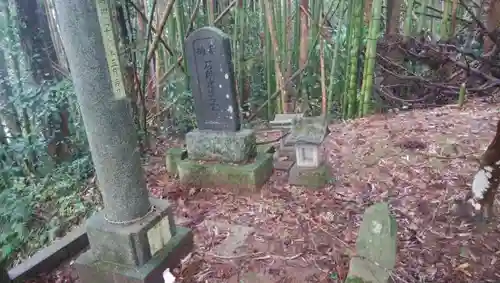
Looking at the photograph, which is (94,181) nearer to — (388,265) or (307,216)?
(307,216)

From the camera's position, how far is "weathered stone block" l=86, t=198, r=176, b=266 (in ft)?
6.49

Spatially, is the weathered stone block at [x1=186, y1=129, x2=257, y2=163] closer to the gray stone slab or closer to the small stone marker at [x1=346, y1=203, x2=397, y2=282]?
the gray stone slab

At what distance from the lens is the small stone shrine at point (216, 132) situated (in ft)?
10.5

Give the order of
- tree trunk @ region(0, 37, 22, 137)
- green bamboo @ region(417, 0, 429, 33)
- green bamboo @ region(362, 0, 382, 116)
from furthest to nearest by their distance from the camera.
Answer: green bamboo @ region(417, 0, 429, 33)
green bamboo @ region(362, 0, 382, 116)
tree trunk @ region(0, 37, 22, 137)

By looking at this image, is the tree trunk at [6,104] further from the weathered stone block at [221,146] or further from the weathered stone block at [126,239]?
the weathered stone block at [126,239]

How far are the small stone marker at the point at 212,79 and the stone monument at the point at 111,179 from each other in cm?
129

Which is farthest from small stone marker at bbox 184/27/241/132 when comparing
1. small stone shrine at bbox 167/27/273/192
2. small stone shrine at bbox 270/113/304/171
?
small stone shrine at bbox 270/113/304/171

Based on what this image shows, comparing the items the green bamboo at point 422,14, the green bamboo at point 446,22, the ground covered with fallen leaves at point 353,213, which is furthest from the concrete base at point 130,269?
the green bamboo at point 422,14

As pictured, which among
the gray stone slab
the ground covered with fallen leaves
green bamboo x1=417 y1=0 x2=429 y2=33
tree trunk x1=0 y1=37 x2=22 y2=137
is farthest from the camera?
green bamboo x1=417 y1=0 x2=429 y2=33

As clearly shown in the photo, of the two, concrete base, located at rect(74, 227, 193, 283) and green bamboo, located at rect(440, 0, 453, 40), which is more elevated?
green bamboo, located at rect(440, 0, 453, 40)

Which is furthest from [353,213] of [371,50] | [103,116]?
[371,50]

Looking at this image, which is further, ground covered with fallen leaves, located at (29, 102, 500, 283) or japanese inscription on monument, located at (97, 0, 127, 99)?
ground covered with fallen leaves, located at (29, 102, 500, 283)

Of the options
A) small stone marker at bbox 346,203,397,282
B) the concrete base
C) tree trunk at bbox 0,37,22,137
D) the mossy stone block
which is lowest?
the mossy stone block

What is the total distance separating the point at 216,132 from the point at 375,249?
6.04 feet
